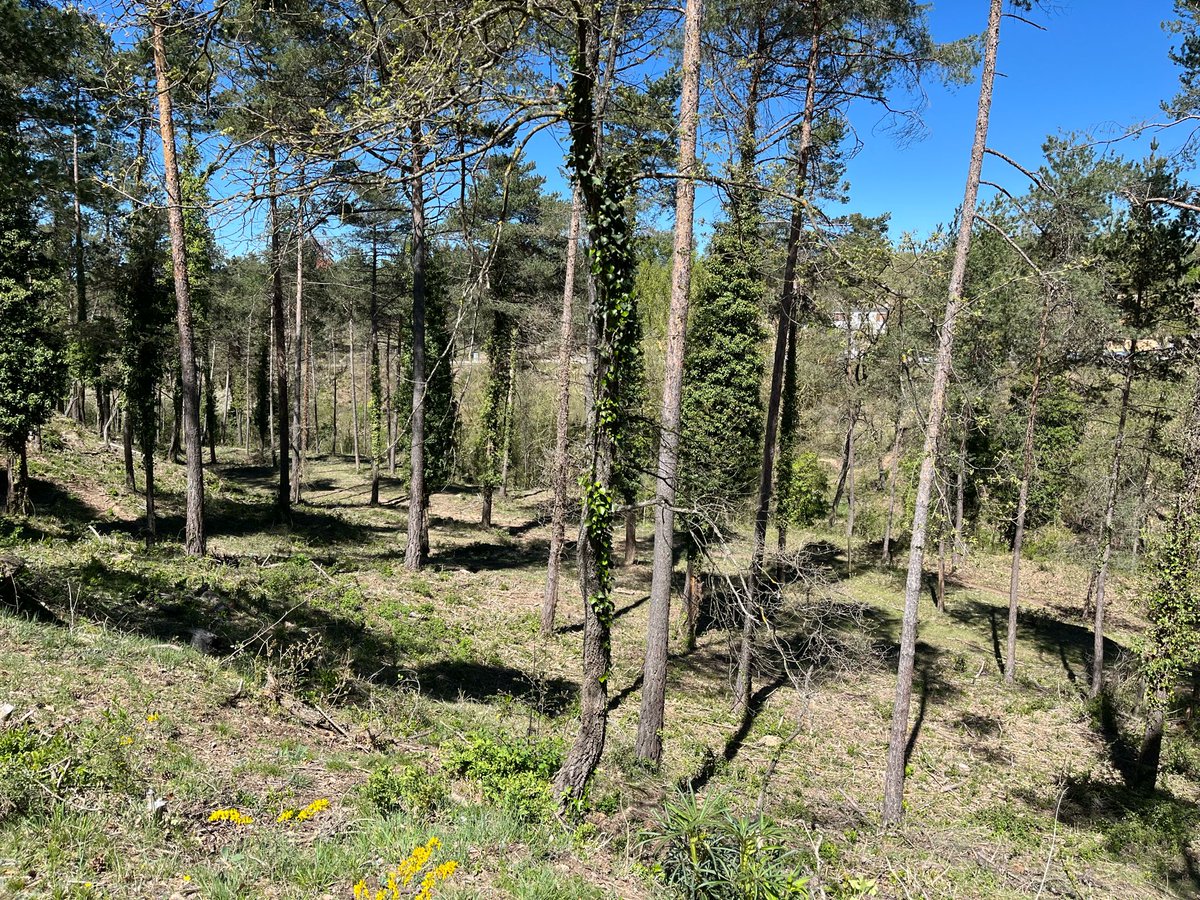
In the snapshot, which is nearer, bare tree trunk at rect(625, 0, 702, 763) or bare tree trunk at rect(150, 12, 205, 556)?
bare tree trunk at rect(625, 0, 702, 763)

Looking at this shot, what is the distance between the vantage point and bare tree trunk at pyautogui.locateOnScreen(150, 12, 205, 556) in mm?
11469

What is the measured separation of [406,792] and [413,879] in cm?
149

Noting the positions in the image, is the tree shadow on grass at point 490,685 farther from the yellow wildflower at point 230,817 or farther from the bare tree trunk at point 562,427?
the yellow wildflower at point 230,817

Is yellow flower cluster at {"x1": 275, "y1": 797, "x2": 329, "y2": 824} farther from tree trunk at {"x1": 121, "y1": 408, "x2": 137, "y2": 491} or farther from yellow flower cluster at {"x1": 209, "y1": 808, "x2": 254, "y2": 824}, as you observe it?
tree trunk at {"x1": 121, "y1": 408, "x2": 137, "y2": 491}

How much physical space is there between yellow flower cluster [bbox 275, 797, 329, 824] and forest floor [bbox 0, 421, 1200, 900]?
0.13m

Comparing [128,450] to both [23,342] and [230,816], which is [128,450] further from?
[230,816]

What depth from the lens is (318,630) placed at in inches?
427

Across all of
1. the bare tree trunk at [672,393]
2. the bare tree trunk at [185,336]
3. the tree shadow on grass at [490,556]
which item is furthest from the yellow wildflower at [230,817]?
the tree shadow on grass at [490,556]

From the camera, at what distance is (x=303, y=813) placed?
4.46m

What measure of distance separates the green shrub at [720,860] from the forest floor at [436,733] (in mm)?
217

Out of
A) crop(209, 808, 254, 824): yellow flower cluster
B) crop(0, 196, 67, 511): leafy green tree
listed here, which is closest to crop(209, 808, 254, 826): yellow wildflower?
crop(209, 808, 254, 824): yellow flower cluster

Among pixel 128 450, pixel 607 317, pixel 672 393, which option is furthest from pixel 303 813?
pixel 128 450

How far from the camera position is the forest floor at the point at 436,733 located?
4.20m

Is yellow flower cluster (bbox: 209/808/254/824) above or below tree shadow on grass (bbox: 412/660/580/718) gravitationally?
above
